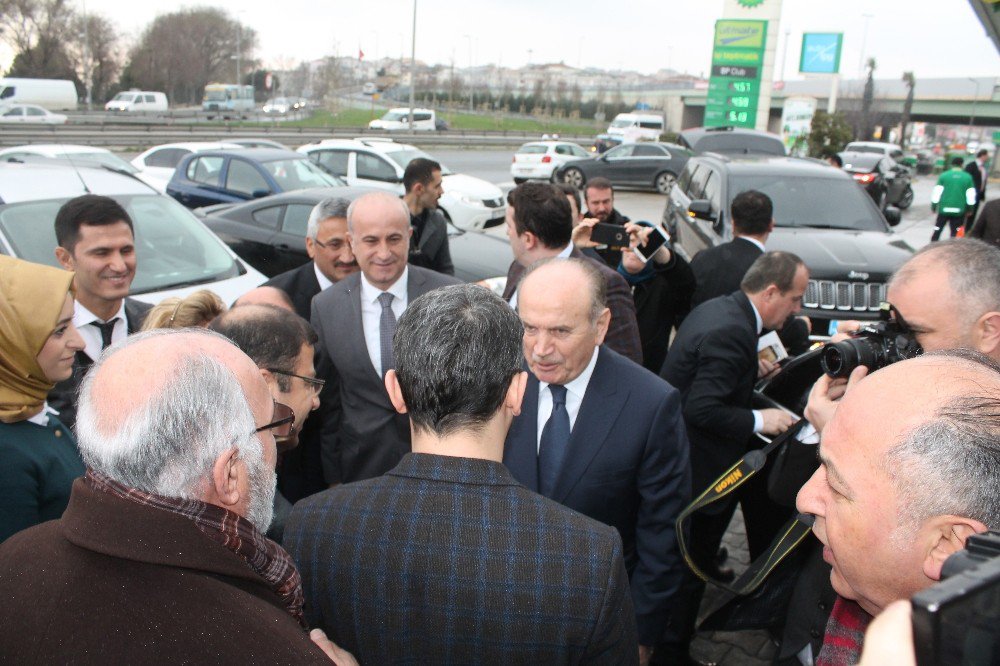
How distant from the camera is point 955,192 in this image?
13.4m

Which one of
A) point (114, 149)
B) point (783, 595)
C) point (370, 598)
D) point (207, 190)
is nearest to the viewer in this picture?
point (370, 598)

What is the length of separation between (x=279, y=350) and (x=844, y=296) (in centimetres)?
556

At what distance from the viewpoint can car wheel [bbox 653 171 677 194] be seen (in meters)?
21.9

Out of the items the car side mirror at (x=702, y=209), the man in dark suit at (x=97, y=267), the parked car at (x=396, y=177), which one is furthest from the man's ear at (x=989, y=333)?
the parked car at (x=396, y=177)

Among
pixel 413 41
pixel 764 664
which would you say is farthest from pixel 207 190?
pixel 413 41

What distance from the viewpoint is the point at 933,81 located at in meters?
68.1

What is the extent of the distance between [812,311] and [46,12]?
71.1 meters

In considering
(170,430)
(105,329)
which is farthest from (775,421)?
(105,329)

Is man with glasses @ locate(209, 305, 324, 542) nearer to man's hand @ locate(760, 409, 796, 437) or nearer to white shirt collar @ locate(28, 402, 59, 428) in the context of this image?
white shirt collar @ locate(28, 402, 59, 428)

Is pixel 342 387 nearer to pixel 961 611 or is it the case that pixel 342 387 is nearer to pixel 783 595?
pixel 783 595

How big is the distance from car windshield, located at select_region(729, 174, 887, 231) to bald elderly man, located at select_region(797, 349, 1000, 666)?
666cm

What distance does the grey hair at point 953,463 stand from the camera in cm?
126

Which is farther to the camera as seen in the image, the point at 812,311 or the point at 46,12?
the point at 46,12

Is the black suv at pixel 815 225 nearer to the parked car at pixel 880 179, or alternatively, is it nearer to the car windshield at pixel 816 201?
the car windshield at pixel 816 201
